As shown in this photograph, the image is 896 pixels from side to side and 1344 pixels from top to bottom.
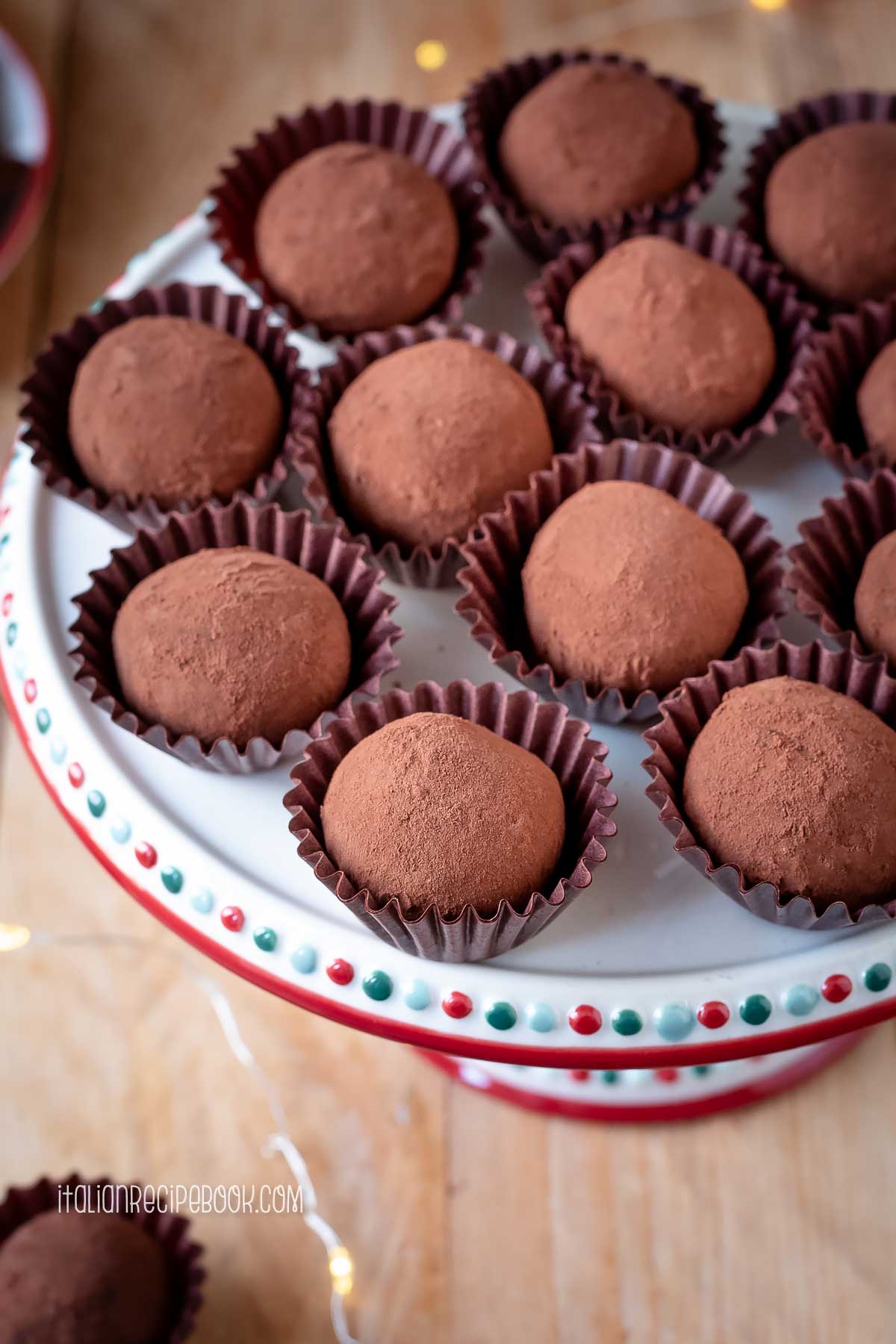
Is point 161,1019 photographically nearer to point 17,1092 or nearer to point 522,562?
point 17,1092

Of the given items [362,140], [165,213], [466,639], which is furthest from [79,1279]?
[165,213]

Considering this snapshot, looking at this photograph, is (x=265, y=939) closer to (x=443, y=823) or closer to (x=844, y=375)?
(x=443, y=823)

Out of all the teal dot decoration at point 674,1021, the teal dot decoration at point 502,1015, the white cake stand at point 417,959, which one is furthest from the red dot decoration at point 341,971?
the teal dot decoration at point 674,1021

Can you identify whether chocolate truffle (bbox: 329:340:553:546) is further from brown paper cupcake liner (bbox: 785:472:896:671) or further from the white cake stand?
brown paper cupcake liner (bbox: 785:472:896:671)

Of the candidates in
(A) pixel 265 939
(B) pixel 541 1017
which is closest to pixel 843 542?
(B) pixel 541 1017

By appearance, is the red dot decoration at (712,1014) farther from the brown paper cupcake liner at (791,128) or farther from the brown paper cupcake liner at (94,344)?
the brown paper cupcake liner at (791,128)

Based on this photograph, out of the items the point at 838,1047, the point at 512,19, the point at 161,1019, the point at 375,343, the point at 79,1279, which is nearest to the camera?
the point at 79,1279
